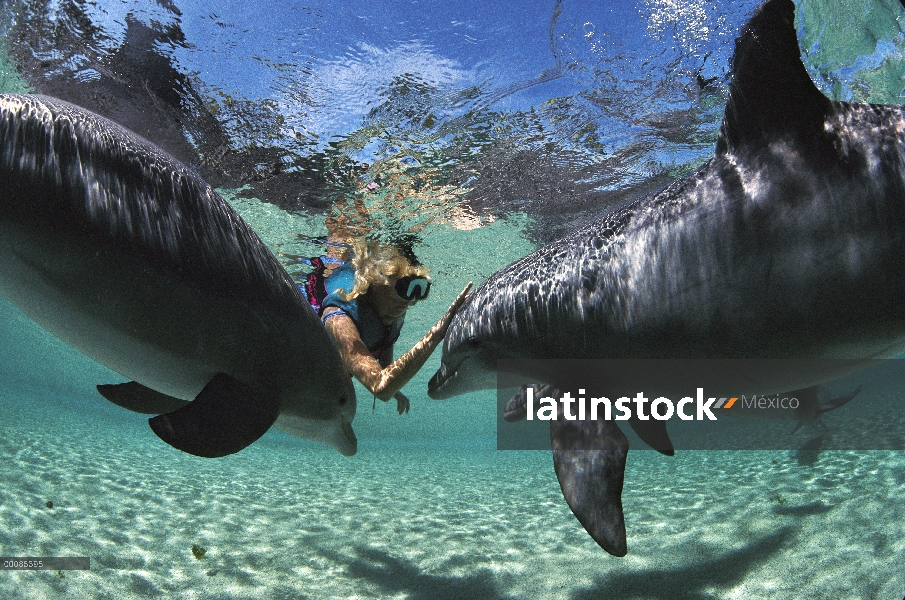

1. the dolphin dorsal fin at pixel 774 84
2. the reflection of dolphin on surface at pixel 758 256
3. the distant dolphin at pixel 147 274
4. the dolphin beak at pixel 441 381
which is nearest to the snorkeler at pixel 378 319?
the dolphin beak at pixel 441 381

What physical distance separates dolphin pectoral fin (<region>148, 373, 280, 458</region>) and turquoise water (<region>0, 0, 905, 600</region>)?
2096 mm

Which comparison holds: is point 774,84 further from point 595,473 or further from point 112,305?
point 112,305

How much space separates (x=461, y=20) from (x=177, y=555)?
680 centimetres

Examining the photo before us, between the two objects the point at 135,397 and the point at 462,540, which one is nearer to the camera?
the point at 135,397

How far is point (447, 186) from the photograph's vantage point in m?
9.39

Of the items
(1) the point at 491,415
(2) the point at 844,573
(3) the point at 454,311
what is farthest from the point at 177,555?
(1) the point at 491,415

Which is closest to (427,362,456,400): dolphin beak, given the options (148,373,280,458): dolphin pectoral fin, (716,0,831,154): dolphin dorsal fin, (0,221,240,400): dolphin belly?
(148,373,280,458): dolphin pectoral fin

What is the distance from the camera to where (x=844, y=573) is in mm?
3572

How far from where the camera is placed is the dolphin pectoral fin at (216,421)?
8.45ft

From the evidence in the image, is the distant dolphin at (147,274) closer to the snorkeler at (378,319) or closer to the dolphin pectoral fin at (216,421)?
the dolphin pectoral fin at (216,421)

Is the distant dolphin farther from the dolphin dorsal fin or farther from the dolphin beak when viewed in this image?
the dolphin dorsal fin

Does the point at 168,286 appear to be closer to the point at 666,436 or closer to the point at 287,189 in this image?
the point at 666,436

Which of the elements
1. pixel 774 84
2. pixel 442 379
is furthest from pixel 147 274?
pixel 774 84

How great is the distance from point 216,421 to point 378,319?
473cm
